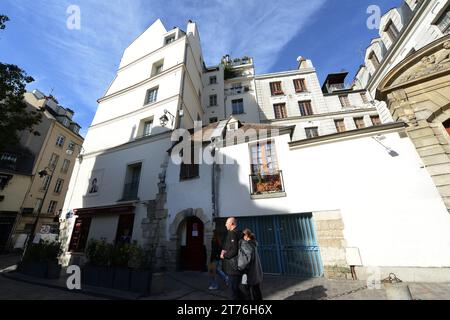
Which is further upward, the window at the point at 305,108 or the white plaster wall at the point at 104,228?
the window at the point at 305,108

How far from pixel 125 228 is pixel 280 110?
14946 millimetres

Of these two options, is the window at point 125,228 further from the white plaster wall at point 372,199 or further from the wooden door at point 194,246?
the white plaster wall at point 372,199

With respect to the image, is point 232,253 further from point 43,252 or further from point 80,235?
point 80,235

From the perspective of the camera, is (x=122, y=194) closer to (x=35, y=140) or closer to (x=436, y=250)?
(x=436, y=250)

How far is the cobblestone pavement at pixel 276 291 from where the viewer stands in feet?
14.0

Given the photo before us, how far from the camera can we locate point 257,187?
790cm

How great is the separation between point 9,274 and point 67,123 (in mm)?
25575

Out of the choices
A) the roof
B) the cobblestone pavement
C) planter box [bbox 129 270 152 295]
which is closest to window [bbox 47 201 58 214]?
the cobblestone pavement

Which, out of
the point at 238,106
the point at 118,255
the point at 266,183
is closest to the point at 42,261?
the point at 118,255

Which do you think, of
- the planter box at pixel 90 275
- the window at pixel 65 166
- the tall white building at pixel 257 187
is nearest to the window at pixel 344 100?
the tall white building at pixel 257 187

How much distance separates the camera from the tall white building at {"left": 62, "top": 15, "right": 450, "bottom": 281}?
5645 mm

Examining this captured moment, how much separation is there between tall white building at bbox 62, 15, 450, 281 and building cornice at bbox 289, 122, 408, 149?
3 cm

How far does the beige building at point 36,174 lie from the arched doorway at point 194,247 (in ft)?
45.1
